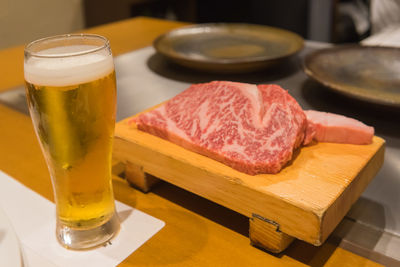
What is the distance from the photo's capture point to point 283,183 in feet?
2.11

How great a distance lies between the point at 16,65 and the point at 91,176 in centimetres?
118

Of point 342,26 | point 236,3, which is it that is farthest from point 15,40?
point 342,26

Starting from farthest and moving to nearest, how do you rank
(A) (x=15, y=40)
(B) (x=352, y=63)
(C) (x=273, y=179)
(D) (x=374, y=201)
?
(A) (x=15, y=40) → (B) (x=352, y=63) → (D) (x=374, y=201) → (C) (x=273, y=179)

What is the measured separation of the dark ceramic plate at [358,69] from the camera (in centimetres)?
110

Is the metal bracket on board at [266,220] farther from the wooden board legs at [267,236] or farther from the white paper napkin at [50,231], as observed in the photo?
the white paper napkin at [50,231]

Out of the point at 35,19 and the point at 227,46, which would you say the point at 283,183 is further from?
the point at 35,19

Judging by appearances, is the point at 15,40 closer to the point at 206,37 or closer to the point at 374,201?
the point at 206,37

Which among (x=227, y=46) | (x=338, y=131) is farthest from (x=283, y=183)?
(x=227, y=46)

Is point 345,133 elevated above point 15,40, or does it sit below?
above

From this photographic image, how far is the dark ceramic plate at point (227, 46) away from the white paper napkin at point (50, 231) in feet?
2.17

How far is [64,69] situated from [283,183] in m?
0.37

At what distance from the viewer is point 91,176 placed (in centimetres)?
A: 66

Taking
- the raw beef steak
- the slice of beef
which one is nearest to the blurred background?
the raw beef steak

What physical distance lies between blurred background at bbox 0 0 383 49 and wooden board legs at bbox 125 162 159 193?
286 centimetres
